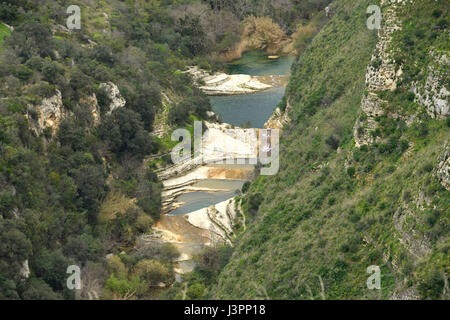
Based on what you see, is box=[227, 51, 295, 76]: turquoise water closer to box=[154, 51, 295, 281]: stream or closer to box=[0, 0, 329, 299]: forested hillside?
box=[154, 51, 295, 281]: stream

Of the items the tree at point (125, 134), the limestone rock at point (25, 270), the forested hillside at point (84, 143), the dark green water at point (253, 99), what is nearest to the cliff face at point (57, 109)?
the forested hillside at point (84, 143)

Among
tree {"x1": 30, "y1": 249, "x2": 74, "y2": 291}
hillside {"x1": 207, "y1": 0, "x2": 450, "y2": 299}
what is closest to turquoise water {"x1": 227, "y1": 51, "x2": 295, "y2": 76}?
hillside {"x1": 207, "y1": 0, "x2": 450, "y2": 299}

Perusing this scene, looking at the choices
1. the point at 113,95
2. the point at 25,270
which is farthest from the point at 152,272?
the point at 113,95

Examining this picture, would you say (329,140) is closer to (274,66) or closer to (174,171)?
(174,171)

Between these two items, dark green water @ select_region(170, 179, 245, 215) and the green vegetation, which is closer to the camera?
dark green water @ select_region(170, 179, 245, 215)

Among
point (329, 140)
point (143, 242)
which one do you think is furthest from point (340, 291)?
point (143, 242)
